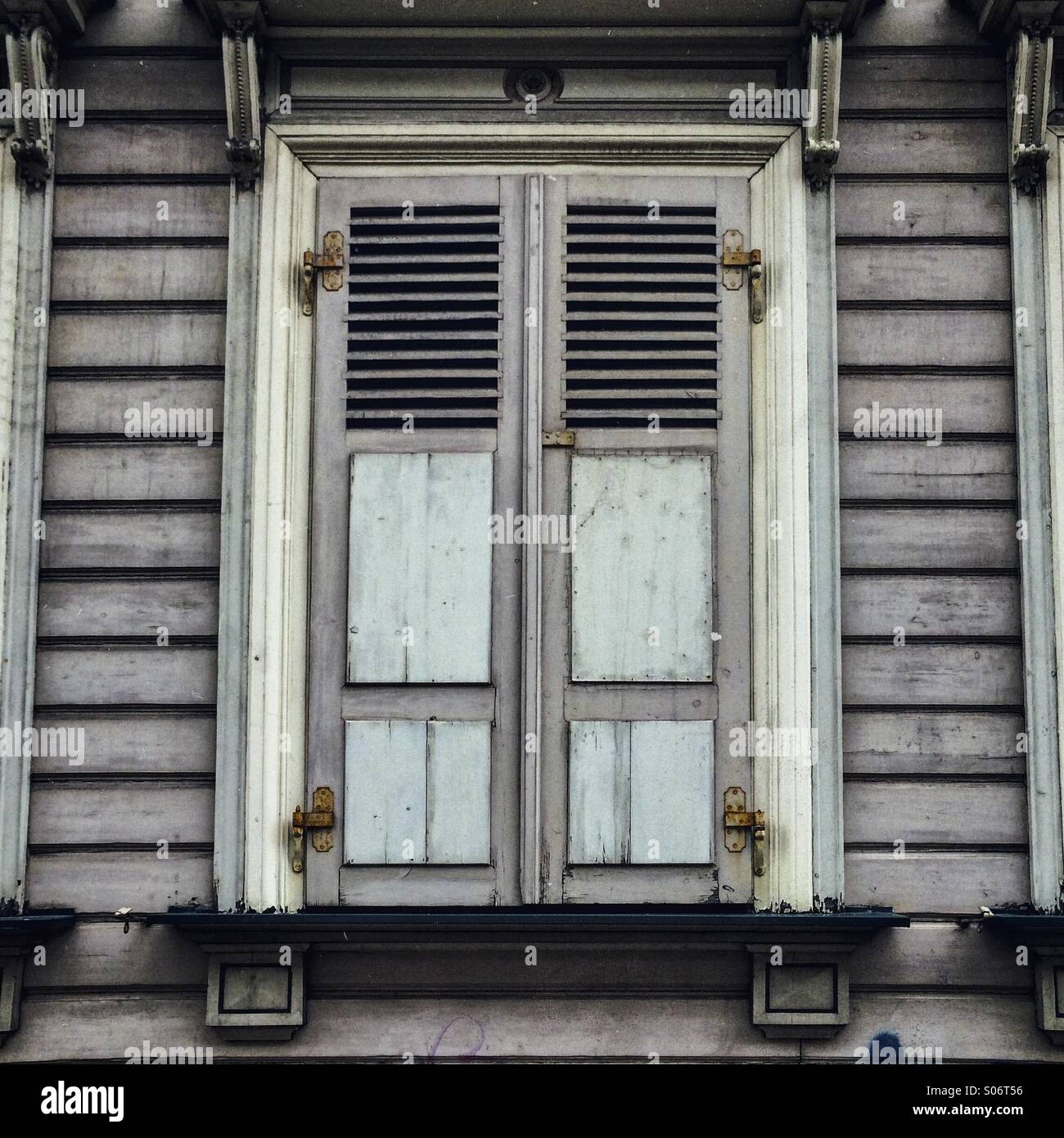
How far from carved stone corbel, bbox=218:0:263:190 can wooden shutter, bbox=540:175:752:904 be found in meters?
1.78

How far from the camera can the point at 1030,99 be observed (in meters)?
7.55

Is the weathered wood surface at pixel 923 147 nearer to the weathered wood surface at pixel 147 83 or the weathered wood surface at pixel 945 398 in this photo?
the weathered wood surface at pixel 945 398

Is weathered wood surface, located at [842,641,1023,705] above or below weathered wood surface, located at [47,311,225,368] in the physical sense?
below

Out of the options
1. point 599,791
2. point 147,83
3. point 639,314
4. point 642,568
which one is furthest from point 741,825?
point 147,83

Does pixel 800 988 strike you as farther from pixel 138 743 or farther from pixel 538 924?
pixel 138 743

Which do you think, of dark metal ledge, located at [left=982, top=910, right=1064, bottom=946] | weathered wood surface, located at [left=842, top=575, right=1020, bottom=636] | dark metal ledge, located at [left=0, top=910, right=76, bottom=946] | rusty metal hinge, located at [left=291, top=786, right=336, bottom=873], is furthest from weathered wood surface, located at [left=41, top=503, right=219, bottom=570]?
dark metal ledge, located at [left=982, top=910, right=1064, bottom=946]

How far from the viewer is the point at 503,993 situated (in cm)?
723

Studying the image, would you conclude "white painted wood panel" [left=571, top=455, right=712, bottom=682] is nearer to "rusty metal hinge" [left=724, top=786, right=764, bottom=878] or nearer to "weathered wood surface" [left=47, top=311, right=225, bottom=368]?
"rusty metal hinge" [left=724, top=786, right=764, bottom=878]

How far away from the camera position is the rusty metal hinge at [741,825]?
7195 mm

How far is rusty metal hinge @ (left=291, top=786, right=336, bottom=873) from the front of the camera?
726 centimetres

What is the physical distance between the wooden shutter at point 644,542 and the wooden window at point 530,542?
15 millimetres

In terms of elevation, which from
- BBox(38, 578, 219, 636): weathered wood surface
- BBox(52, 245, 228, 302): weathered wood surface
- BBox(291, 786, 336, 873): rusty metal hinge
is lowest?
BBox(291, 786, 336, 873): rusty metal hinge

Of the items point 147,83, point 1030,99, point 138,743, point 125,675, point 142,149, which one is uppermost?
point 147,83

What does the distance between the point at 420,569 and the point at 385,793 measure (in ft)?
4.24
